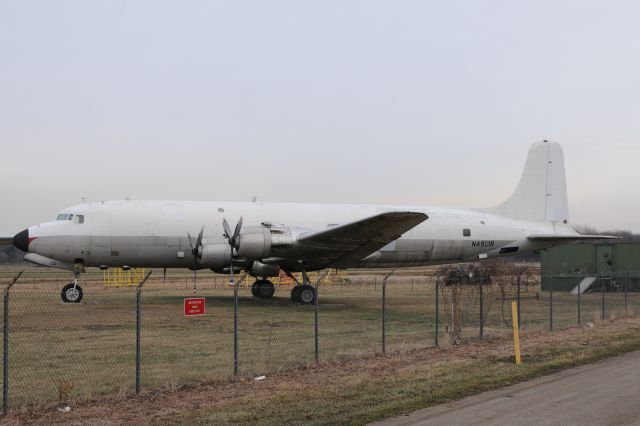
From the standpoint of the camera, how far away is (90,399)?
32.4 ft

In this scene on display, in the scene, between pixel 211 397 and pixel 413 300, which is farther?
pixel 413 300

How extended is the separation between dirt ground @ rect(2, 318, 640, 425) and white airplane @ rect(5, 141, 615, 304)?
7.06m

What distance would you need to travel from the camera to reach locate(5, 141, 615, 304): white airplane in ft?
80.3

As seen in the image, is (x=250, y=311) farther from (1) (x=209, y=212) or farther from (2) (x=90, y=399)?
(2) (x=90, y=399)

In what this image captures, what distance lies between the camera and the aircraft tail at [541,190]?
32000 millimetres

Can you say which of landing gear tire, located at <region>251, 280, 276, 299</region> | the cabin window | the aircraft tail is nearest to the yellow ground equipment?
landing gear tire, located at <region>251, 280, 276, 299</region>

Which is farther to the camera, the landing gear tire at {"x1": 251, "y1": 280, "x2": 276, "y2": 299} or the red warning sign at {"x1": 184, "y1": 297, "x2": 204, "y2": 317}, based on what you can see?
the landing gear tire at {"x1": 251, "y1": 280, "x2": 276, "y2": 299}

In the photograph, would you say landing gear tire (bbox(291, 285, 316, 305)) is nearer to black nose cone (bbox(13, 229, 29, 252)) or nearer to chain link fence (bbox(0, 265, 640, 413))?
chain link fence (bbox(0, 265, 640, 413))

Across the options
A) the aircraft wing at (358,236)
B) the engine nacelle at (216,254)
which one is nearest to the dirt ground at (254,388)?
the aircraft wing at (358,236)

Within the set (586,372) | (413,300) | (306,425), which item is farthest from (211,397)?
(413,300)

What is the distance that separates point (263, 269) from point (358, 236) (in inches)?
184

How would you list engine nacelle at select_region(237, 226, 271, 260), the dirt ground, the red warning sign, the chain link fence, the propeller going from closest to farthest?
1. the dirt ground
2. the red warning sign
3. the chain link fence
4. engine nacelle at select_region(237, 226, 271, 260)
5. the propeller

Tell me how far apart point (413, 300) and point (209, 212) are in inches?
470

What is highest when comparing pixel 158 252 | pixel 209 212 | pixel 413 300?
pixel 209 212
